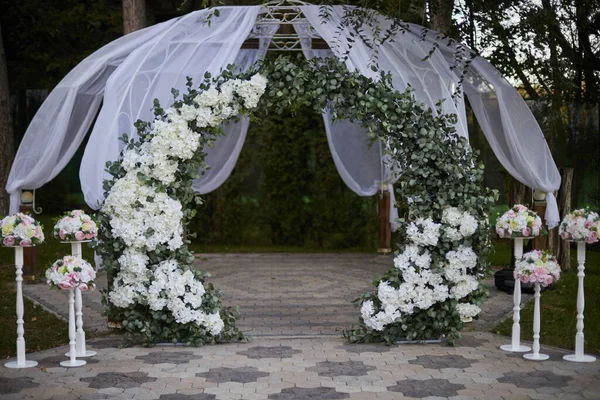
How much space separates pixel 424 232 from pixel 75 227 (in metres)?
2.55

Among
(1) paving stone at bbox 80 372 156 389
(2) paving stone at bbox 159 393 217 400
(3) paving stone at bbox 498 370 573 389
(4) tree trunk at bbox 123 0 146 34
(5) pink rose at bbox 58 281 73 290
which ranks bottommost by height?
(1) paving stone at bbox 80 372 156 389

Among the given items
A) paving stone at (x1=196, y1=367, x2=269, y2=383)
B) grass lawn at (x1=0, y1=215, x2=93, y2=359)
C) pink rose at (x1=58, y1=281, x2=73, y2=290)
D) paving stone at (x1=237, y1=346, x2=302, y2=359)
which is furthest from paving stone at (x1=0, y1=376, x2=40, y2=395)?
paving stone at (x1=237, y1=346, x2=302, y2=359)

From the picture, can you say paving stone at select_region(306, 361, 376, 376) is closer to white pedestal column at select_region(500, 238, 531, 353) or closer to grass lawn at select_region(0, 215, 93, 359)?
white pedestal column at select_region(500, 238, 531, 353)

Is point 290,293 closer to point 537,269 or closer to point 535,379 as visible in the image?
point 537,269

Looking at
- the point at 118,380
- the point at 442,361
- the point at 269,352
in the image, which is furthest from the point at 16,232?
the point at 442,361

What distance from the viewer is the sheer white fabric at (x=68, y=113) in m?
7.27

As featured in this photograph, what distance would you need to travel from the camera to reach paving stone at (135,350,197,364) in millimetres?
6172

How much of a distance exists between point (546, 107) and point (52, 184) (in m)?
9.40

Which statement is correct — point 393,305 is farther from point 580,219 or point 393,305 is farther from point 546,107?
point 546,107

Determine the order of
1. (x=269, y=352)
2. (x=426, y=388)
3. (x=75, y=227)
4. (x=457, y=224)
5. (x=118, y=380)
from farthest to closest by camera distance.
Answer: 1. (x=457, y=224)
2. (x=269, y=352)
3. (x=75, y=227)
4. (x=118, y=380)
5. (x=426, y=388)

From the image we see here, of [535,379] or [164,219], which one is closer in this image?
[535,379]

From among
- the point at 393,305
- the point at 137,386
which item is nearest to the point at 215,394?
the point at 137,386

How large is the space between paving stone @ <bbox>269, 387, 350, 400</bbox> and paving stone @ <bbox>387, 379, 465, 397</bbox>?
355mm

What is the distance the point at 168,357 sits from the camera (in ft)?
20.7
